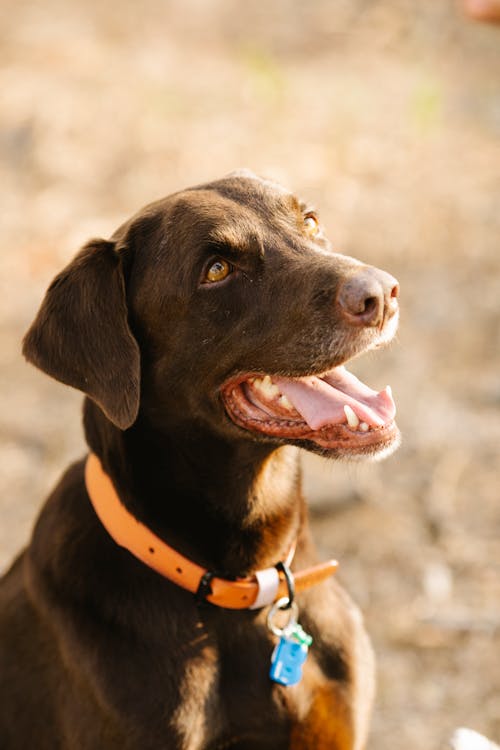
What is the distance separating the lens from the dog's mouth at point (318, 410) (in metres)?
2.71

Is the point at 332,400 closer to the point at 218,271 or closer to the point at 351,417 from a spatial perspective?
the point at 351,417

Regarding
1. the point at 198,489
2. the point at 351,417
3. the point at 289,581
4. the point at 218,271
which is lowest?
the point at 289,581

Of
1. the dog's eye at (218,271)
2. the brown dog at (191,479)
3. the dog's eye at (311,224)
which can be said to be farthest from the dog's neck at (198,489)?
the dog's eye at (311,224)

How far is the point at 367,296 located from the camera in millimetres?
2615

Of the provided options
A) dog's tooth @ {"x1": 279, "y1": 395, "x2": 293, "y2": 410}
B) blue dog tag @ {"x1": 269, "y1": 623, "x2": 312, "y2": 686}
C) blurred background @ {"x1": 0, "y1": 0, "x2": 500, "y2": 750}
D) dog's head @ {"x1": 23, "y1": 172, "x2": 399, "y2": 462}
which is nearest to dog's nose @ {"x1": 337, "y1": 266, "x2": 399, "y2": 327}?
dog's head @ {"x1": 23, "y1": 172, "x2": 399, "y2": 462}

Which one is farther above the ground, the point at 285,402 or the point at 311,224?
the point at 311,224

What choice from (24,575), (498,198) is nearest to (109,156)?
(498,198)

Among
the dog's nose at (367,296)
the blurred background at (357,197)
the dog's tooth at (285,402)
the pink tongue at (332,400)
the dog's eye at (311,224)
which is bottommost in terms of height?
the blurred background at (357,197)

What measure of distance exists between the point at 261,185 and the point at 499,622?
214 cm

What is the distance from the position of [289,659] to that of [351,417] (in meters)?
0.70

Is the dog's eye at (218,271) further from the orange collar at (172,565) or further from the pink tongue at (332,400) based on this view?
the orange collar at (172,565)

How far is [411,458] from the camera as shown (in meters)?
5.12

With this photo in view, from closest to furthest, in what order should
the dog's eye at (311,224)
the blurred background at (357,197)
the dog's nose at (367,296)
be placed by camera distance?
the dog's nose at (367,296) → the dog's eye at (311,224) → the blurred background at (357,197)

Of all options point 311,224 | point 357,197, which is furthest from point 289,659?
point 357,197
